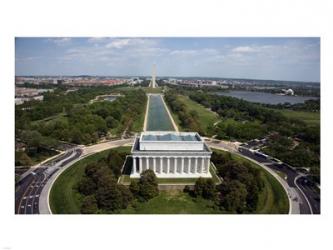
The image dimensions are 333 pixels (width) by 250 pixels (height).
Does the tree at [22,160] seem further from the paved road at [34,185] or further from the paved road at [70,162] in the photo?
the paved road at [70,162]

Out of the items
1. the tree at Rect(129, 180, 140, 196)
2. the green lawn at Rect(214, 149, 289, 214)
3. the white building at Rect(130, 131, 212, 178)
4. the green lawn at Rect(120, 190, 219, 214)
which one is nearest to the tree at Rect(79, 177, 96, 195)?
the tree at Rect(129, 180, 140, 196)

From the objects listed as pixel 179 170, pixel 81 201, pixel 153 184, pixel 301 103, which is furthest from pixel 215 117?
pixel 81 201

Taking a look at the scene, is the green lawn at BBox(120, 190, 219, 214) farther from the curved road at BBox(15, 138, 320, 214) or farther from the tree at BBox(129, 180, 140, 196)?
the curved road at BBox(15, 138, 320, 214)

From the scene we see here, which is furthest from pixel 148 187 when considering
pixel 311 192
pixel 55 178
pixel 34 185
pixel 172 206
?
pixel 311 192

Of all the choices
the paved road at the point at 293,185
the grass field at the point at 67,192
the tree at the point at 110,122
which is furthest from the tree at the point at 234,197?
the tree at the point at 110,122

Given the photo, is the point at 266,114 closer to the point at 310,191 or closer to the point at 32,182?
the point at 310,191

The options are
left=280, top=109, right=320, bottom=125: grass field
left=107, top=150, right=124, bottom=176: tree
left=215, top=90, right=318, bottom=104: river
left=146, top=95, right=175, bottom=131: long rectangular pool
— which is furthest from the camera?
left=215, top=90, right=318, bottom=104: river

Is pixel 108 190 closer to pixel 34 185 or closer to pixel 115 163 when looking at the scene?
pixel 115 163
